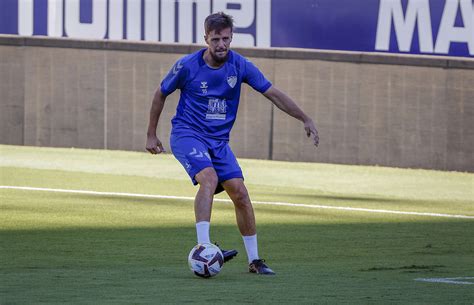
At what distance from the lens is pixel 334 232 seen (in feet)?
47.4

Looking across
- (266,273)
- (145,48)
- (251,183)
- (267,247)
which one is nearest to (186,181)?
(251,183)

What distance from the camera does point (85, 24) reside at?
23.7 m

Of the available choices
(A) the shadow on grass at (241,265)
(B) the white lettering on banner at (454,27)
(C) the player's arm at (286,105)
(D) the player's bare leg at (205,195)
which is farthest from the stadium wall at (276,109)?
(D) the player's bare leg at (205,195)

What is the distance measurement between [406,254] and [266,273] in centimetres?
241

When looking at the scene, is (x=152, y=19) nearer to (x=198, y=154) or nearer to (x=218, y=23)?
(x=198, y=154)

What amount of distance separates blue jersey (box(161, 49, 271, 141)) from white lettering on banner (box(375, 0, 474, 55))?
387 inches

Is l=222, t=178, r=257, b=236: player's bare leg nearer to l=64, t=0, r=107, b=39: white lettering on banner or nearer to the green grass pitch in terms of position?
the green grass pitch

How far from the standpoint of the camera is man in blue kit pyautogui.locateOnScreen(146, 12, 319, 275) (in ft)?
35.0

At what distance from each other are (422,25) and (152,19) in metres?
4.77

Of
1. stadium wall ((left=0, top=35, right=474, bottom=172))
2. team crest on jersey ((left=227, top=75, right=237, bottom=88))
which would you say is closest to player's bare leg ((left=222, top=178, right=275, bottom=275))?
team crest on jersey ((left=227, top=75, right=237, bottom=88))

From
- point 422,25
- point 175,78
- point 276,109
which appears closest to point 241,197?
point 175,78

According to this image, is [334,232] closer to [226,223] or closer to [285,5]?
[226,223]

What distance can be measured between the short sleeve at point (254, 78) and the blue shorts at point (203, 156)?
19.5 inches

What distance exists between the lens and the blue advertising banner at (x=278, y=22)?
20.5 metres
